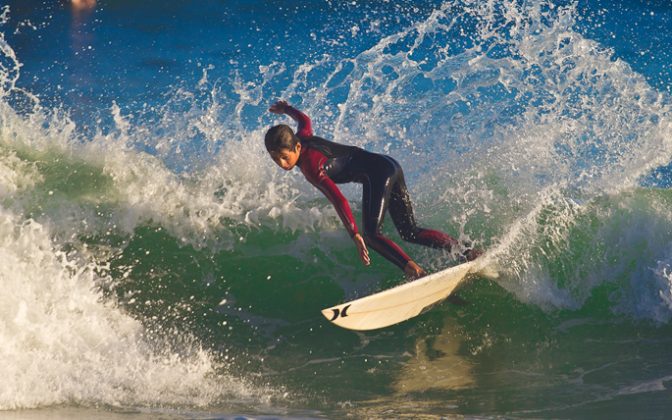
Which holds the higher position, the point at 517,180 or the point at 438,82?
the point at 438,82

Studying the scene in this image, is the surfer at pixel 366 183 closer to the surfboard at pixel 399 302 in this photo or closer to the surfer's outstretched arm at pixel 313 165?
the surfer's outstretched arm at pixel 313 165

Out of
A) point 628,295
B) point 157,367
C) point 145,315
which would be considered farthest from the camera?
point 628,295

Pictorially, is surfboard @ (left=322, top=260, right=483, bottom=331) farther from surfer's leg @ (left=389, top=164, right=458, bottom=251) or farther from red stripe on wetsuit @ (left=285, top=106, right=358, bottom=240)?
red stripe on wetsuit @ (left=285, top=106, right=358, bottom=240)

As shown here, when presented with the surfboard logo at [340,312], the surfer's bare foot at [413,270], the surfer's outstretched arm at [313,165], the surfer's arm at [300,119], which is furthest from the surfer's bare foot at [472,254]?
the surfer's arm at [300,119]

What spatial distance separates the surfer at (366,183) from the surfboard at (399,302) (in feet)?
0.49

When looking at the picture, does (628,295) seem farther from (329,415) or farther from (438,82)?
(438,82)

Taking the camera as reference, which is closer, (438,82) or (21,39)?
(438,82)

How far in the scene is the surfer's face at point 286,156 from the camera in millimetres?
5449

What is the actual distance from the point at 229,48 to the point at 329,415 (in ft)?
47.1

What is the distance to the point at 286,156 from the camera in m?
5.48

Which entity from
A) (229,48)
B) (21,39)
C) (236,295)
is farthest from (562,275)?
(21,39)

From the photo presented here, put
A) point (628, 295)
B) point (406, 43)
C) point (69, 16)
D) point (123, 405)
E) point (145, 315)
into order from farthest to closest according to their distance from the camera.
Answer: point (69, 16), point (406, 43), point (628, 295), point (145, 315), point (123, 405)

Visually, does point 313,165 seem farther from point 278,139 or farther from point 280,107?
point 280,107

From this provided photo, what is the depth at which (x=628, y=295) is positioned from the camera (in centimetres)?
686
